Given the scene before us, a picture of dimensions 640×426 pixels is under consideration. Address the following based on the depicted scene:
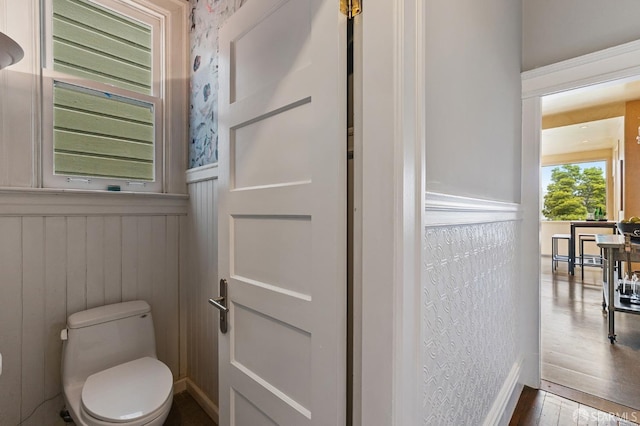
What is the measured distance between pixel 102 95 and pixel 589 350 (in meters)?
3.93

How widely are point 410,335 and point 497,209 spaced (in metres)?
1.02

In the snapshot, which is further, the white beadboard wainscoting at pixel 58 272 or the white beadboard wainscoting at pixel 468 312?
the white beadboard wainscoting at pixel 58 272

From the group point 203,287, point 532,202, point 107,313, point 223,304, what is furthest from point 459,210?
point 107,313

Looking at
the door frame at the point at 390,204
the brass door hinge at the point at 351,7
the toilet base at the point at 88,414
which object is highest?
the brass door hinge at the point at 351,7

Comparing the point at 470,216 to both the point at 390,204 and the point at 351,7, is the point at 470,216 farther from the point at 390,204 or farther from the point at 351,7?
the point at 351,7

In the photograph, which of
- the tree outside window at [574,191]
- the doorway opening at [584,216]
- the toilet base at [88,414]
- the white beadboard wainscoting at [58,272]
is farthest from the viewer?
the tree outside window at [574,191]

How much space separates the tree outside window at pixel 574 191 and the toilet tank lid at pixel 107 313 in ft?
30.3

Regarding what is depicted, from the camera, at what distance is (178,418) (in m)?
1.82

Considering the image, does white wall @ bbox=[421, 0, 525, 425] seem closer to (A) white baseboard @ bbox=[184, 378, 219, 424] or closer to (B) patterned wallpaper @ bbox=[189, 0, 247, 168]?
(B) patterned wallpaper @ bbox=[189, 0, 247, 168]

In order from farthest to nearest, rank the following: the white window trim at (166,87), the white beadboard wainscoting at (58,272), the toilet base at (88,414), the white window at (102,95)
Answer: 1. the white window trim at (166,87)
2. the white window at (102,95)
3. the white beadboard wainscoting at (58,272)
4. the toilet base at (88,414)

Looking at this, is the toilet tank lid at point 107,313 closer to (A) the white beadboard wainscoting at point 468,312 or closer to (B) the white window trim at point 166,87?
(B) the white window trim at point 166,87

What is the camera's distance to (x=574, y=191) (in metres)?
7.79

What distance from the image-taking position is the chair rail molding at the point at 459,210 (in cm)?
92

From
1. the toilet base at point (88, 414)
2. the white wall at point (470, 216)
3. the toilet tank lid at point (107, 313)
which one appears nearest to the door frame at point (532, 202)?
the white wall at point (470, 216)
